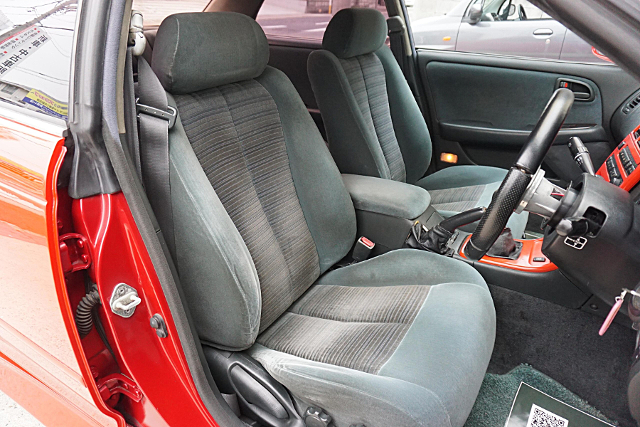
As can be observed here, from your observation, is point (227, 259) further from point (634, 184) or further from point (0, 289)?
point (634, 184)

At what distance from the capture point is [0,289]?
112 cm

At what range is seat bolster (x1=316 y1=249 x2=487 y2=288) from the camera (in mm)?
1415

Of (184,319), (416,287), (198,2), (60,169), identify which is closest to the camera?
(60,169)

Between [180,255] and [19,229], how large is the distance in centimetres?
31

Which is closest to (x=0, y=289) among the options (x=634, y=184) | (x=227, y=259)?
(x=227, y=259)

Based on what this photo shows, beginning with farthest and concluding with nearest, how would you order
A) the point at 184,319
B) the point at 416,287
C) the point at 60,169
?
→ 1. the point at 416,287
2. the point at 184,319
3. the point at 60,169

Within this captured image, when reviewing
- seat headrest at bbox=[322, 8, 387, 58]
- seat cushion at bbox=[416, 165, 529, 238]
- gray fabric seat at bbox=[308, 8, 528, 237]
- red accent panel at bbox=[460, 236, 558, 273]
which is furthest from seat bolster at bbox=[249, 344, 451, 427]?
seat headrest at bbox=[322, 8, 387, 58]

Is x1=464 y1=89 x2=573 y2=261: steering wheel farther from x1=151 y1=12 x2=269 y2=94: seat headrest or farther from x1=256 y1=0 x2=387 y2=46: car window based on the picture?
x1=256 y1=0 x2=387 y2=46: car window

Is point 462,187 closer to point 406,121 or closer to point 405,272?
point 406,121

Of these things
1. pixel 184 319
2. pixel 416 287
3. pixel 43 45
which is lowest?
pixel 416 287

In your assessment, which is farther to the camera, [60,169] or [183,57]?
[183,57]

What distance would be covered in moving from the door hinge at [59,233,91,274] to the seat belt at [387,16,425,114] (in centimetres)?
207

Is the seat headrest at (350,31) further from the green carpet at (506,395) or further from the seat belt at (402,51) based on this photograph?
the green carpet at (506,395)

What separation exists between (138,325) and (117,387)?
0.19 metres
